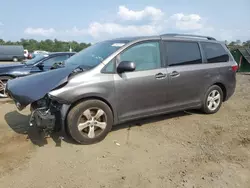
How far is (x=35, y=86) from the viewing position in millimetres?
3834

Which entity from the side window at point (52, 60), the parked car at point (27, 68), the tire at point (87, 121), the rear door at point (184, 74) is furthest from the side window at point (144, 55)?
the side window at point (52, 60)

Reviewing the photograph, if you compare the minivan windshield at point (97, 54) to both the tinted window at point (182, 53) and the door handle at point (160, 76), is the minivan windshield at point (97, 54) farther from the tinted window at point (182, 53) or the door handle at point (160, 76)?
the tinted window at point (182, 53)

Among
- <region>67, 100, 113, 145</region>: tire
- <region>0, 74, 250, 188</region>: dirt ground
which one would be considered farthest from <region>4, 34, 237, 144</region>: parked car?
<region>0, 74, 250, 188</region>: dirt ground

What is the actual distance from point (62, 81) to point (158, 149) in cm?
181

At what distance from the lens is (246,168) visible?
11.2ft

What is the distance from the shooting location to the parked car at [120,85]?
383 centimetres

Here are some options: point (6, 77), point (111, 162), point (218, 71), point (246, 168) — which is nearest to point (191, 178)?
point (246, 168)

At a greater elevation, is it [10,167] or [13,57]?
[13,57]

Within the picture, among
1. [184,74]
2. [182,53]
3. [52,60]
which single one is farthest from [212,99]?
[52,60]

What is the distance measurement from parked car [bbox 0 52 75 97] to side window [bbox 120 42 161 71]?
365 cm

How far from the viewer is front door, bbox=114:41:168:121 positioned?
4.28 metres

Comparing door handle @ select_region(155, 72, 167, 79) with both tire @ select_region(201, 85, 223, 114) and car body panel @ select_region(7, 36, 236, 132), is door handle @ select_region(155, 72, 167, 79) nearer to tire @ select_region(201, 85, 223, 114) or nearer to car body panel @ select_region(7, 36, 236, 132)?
car body panel @ select_region(7, 36, 236, 132)

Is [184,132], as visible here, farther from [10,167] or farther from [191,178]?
[10,167]

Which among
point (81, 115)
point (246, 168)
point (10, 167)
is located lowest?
point (246, 168)
